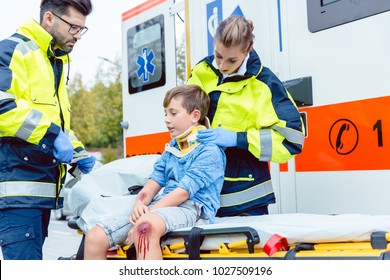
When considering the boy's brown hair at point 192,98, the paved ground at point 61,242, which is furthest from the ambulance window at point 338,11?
the paved ground at point 61,242

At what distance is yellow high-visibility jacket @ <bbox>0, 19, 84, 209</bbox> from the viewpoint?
226 cm

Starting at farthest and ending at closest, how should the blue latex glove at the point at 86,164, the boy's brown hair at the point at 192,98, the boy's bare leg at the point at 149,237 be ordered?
the blue latex glove at the point at 86,164, the boy's brown hair at the point at 192,98, the boy's bare leg at the point at 149,237

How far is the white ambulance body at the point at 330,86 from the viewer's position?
7.57ft

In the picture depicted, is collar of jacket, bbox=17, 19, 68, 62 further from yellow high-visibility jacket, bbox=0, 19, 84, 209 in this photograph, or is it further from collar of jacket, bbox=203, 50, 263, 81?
collar of jacket, bbox=203, 50, 263, 81

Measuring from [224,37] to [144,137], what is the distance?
1.53 metres

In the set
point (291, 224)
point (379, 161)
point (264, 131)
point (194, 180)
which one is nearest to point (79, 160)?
point (194, 180)

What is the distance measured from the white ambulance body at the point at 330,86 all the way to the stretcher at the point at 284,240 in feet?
0.86

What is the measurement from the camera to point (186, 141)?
2.54 meters

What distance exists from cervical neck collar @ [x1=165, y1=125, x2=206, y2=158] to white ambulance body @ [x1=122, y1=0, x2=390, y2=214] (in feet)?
1.61

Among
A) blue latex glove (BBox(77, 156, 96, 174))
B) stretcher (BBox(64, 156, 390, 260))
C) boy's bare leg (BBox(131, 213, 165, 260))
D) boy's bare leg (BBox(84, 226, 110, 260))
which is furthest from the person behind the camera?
blue latex glove (BBox(77, 156, 96, 174))

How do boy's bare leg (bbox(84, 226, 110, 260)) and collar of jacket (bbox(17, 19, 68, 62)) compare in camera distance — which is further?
collar of jacket (bbox(17, 19, 68, 62))

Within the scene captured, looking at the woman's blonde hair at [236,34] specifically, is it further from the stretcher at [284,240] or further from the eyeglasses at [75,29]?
the stretcher at [284,240]

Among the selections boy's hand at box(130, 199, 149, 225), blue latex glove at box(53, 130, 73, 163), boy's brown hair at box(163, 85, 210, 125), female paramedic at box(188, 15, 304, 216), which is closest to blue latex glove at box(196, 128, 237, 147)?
female paramedic at box(188, 15, 304, 216)

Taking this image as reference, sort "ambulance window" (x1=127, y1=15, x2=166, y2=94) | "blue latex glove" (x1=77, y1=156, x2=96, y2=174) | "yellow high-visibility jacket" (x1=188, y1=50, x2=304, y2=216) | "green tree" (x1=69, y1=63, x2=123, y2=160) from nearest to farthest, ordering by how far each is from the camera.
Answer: "yellow high-visibility jacket" (x1=188, y1=50, x2=304, y2=216) < "blue latex glove" (x1=77, y1=156, x2=96, y2=174) < "ambulance window" (x1=127, y1=15, x2=166, y2=94) < "green tree" (x1=69, y1=63, x2=123, y2=160)
